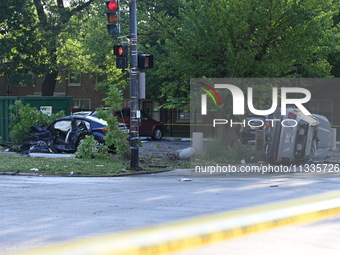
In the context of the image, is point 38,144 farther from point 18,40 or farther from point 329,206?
point 18,40

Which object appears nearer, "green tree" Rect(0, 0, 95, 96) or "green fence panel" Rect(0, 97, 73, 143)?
"green fence panel" Rect(0, 97, 73, 143)

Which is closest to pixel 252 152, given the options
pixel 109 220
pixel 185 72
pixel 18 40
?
pixel 185 72

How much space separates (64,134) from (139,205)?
44.3 ft

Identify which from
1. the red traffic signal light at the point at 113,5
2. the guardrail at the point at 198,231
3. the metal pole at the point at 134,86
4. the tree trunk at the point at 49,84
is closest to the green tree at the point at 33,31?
the tree trunk at the point at 49,84

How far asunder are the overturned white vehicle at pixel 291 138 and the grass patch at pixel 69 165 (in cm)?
283

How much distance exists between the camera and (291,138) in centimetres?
1891

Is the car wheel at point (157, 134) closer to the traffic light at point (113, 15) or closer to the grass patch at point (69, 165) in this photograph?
the grass patch at point (69, 165)

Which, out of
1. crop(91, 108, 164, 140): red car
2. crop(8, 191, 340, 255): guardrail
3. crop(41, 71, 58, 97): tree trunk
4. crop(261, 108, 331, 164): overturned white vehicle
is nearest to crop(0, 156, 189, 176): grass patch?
crop(261, 108, 331, 164): overturned white vehicle

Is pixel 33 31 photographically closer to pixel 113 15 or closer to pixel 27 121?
pixel 27 121

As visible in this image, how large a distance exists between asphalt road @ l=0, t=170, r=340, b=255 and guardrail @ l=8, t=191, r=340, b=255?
32 cm

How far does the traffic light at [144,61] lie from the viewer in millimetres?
17703

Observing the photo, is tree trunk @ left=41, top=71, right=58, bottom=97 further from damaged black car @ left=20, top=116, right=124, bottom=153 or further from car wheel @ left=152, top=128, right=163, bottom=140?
damaged black car @ left=20, top=116, right=124, bottom=153

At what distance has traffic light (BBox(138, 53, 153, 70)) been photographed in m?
17.7

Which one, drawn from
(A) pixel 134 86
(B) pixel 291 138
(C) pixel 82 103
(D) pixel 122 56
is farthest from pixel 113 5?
(C) pixel 82 103
